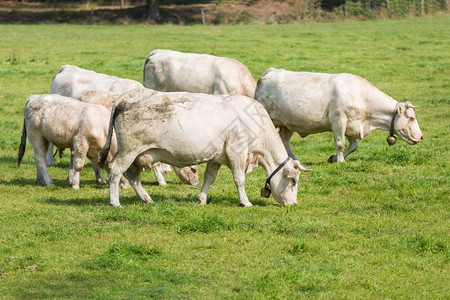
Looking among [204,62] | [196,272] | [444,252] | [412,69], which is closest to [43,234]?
[196,272]

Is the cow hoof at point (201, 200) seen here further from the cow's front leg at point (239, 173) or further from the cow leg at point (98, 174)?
the cow leg at point (98, 174)

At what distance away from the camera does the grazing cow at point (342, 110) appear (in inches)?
569

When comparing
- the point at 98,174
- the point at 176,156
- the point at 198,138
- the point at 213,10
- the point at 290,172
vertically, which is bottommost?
the point at 213,10

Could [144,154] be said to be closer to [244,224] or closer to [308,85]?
[244,224]

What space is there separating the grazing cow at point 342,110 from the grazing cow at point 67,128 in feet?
12.8

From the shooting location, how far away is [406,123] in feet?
47.6

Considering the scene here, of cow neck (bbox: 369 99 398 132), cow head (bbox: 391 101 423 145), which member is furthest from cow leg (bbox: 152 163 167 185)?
cow head (bbox: 391 101 423 145)

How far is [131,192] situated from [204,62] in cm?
566

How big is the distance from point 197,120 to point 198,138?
0.84 feet

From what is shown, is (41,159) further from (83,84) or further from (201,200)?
(201,200)

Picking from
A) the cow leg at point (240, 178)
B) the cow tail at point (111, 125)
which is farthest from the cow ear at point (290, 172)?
the cow tail at point (111, 125)

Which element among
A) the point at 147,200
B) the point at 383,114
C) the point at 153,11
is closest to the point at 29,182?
the point at 147,200

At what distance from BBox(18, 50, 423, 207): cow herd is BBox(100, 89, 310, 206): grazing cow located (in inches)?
0.6

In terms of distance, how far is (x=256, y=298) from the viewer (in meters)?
7.27
